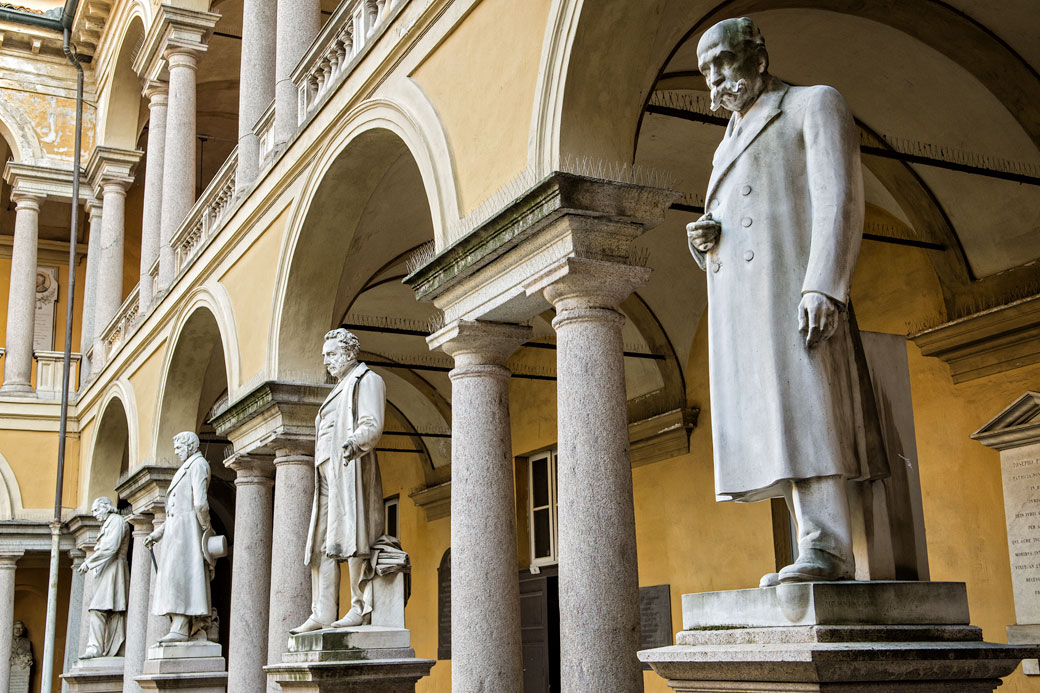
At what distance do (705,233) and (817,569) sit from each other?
3.71ft

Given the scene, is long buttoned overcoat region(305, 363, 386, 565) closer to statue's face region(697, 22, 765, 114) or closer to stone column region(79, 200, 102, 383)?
statue's face region(697, 22, 765, 114)

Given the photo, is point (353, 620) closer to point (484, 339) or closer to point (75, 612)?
point (484, 339)

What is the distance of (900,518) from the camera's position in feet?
12.2

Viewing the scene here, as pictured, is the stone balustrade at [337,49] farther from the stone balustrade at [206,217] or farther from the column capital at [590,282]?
the column capital at [590,282]

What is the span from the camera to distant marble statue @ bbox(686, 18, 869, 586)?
3564 millimetres

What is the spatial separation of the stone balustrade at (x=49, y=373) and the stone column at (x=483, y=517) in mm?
15622

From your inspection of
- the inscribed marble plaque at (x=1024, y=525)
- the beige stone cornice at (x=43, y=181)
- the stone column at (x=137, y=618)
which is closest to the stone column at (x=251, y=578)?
the stone column at (x=137, y=618)

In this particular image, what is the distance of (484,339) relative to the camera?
7.20 meters

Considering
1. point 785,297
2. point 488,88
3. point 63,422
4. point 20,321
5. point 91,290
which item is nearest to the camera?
point 785,297

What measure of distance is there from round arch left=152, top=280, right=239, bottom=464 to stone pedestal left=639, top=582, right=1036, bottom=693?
10.0 m

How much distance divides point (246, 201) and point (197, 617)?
396cm

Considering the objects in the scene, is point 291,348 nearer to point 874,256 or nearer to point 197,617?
point 197,617

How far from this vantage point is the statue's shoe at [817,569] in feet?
11.3

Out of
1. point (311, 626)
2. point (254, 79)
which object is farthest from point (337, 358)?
point (254, 79)
